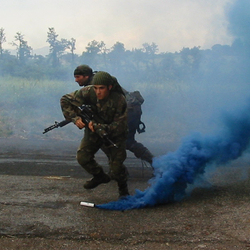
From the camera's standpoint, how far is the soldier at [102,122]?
4.03 meters

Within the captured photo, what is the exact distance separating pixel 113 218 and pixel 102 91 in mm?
1374

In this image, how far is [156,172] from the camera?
13.9ft

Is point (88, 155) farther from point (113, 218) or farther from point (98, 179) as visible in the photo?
point (113, 218)

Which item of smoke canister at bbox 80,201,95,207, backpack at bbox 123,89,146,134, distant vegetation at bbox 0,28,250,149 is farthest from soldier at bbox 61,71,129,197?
distant vegetation at bbox 0,28,250,149

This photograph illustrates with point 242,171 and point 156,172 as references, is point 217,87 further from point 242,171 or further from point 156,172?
point 156,172

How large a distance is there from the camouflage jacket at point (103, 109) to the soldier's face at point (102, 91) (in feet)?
0.31

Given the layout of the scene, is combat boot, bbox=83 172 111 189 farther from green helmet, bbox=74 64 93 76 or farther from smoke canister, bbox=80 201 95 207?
green helmet, bbox=74 64 93 76

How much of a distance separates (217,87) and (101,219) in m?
10.5

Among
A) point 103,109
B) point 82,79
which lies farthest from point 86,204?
point 82,79

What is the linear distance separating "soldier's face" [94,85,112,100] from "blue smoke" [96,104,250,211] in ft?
3.26

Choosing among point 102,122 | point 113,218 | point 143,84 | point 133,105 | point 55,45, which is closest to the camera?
point 113,218

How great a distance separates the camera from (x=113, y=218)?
358 cm

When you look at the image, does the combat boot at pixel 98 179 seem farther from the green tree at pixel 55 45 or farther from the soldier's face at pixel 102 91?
the green tree at pixel 55 45

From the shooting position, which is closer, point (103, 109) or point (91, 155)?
point (103, 109)
